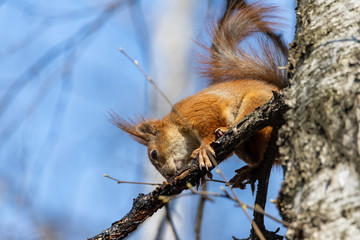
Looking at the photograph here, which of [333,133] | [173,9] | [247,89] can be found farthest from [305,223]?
[173,9]

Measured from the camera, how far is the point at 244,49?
9.37 feet

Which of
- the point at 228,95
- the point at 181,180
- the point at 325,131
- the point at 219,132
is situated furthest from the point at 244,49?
the point at 325,131

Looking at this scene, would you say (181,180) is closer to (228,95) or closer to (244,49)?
(228,95)

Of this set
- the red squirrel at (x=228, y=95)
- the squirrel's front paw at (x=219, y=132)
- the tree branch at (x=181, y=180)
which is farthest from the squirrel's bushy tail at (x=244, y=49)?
the tree branch at (x=181, y=180)

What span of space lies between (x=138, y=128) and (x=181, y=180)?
1.22 meters

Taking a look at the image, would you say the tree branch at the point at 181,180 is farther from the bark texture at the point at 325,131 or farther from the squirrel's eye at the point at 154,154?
the squirrel's eye at the point at 154,154

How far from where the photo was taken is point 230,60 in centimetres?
284

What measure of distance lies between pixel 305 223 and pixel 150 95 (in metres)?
3.55

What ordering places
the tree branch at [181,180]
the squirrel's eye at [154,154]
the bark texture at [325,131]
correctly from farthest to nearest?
the squirrel's eye at [154,154], the tree branch at [181,180], the bark texture at [325,131]

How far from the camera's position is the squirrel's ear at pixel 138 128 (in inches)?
118

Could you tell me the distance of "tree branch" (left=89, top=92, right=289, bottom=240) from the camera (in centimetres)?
174

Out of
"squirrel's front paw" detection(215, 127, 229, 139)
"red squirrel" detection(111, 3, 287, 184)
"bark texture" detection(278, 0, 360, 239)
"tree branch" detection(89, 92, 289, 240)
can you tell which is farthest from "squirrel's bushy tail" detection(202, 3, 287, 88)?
"bark texture" detection(278, 0, 360, 239)

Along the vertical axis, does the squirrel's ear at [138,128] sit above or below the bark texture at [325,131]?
above

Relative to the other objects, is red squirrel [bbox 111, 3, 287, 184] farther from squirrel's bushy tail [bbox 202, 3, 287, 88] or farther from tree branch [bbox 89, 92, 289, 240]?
tree branch [bbox 89, 92, 289, 240]
